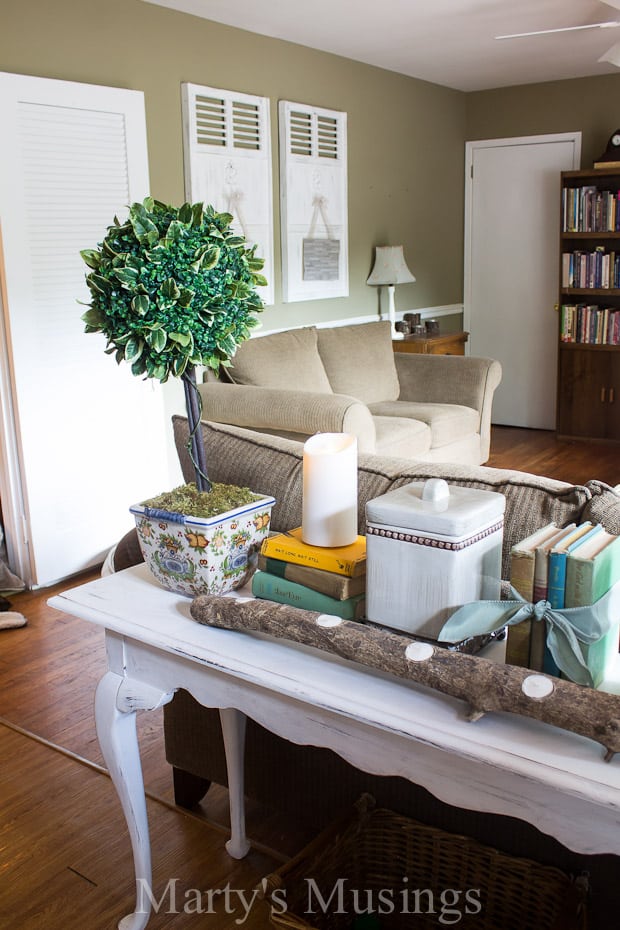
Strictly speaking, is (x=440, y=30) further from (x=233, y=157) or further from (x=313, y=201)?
(x=233, y=157)

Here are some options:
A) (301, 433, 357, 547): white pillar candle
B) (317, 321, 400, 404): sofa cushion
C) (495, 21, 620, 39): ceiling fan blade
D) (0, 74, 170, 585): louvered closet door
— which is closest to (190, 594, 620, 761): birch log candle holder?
(301, 433, 357, 547): white pillar candle

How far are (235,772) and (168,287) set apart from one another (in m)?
1.07

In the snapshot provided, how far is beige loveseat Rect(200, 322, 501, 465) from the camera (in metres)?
3.90

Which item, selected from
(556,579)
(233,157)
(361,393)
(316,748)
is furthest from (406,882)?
(233,157)

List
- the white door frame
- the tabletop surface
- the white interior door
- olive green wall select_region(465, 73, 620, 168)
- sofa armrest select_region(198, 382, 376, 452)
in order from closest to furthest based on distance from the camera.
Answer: the tabletop surface → sofa armrest select_region(198, 382, 376, 452) → olive green wall select_region(465, 73, 620, 168) → the white door frame → the white interior door

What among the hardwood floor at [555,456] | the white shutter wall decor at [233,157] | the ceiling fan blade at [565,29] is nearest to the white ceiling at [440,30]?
the ceiling fan blade at [565,29]

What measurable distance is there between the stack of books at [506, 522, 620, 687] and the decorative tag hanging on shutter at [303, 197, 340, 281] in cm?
405

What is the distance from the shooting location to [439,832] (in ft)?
5.24

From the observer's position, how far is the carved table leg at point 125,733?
1.50 meters

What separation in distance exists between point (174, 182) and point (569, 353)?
10.3 ft

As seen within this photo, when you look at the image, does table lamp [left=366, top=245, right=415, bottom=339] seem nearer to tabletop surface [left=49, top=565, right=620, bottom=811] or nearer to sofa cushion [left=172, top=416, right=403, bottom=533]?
sofa cushion [left=172, top=416, right=403, bottom=533]

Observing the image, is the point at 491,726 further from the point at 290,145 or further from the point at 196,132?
the point at 290,145

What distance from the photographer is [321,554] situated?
139 centimetres

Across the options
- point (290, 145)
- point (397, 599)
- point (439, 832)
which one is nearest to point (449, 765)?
point (397, 599)
